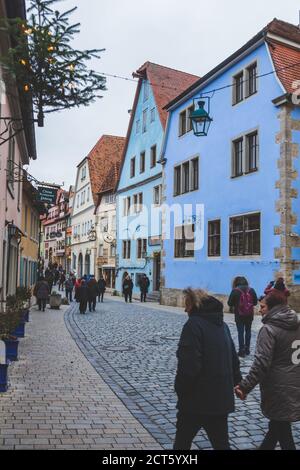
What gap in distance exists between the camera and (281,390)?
4.00m

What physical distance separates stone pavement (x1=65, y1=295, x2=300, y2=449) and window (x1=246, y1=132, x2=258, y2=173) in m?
6.17

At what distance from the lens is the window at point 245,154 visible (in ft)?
65.5

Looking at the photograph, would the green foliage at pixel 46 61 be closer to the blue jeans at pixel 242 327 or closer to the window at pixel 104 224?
the blue jeans at pixel 242 327

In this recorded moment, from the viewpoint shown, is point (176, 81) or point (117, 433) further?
point (176, 81)

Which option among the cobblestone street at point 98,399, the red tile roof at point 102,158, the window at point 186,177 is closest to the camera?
the cobblestone street at point 98,399

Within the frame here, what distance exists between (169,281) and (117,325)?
447 inches

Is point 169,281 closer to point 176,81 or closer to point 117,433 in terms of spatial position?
point 176,81

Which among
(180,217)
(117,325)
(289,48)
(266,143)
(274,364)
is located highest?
(289,48)

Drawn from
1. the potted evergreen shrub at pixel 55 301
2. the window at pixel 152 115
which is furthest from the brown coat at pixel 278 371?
the window at pixel 152 115

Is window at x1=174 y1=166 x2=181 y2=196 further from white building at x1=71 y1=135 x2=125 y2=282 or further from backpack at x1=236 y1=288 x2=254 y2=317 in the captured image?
backpack at x1=236 y1=288 x2=254 y2=317

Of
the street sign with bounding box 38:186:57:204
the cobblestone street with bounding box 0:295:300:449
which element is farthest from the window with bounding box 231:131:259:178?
the cobblestone street with bounding box 0:295:300:449

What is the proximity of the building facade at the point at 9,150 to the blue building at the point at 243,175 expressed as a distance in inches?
233
